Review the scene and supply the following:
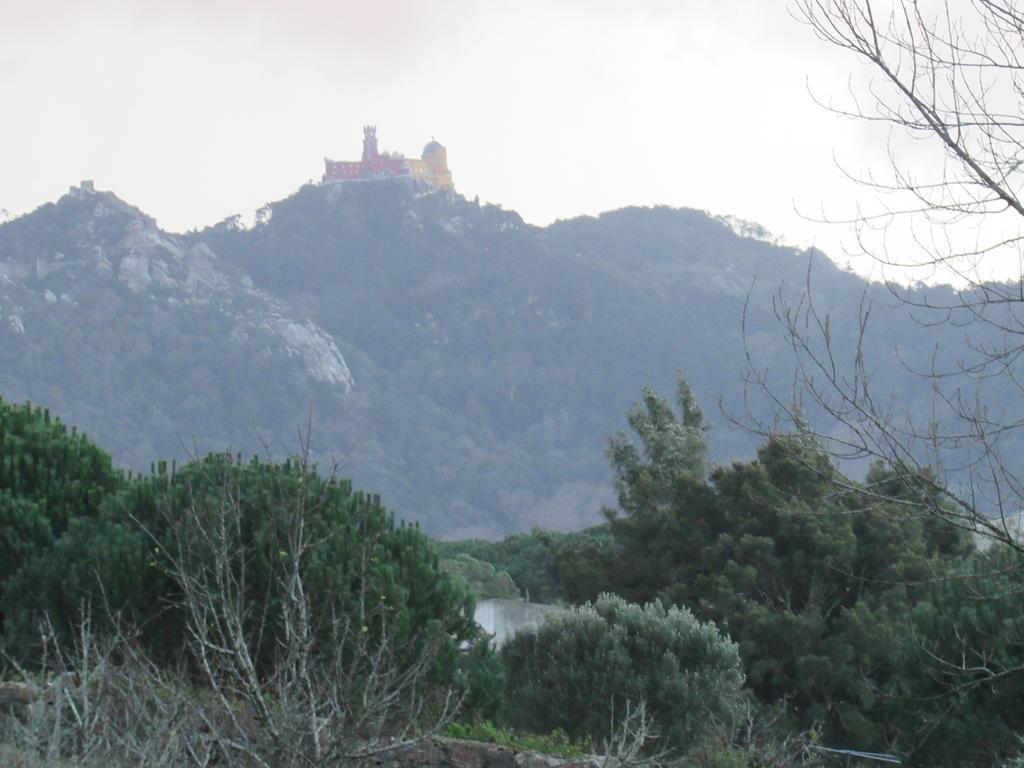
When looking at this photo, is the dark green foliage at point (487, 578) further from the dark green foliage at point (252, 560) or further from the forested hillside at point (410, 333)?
the forested hillside at point (410, 333)

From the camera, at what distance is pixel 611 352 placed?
121 m

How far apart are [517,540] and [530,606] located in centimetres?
1939

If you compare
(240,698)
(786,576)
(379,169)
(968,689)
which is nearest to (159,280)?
(379,169)

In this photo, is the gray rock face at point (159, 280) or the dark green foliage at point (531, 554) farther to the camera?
the gray rock face at point (159, 280)

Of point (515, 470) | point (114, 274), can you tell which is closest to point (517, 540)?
point (515, 470)

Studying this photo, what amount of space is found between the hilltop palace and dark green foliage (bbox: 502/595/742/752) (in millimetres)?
139243

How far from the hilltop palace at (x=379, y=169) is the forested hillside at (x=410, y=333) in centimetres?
321

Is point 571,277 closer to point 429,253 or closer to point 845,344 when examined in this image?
point 429,253

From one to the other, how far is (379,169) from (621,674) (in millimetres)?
142935

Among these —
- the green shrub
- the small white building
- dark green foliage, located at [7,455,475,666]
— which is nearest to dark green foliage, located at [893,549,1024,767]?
the green shrub

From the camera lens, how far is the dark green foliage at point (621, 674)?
14383mm

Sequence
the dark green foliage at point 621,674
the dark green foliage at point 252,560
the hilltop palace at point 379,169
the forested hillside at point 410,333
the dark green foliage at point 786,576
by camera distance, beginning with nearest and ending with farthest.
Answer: the dark green foliage at point 252,560, the dark green foliage at point 621,674, the dark green foliage at point 786,576, the forested hillside at point 410,333, the hilltop palace at point 379,169

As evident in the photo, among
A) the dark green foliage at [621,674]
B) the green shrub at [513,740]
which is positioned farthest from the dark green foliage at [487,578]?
the green shrub at [513,740]

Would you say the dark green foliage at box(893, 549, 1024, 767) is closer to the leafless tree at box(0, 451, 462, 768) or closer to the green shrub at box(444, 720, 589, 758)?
the green shrub at box(444, 720, 589, 758)
